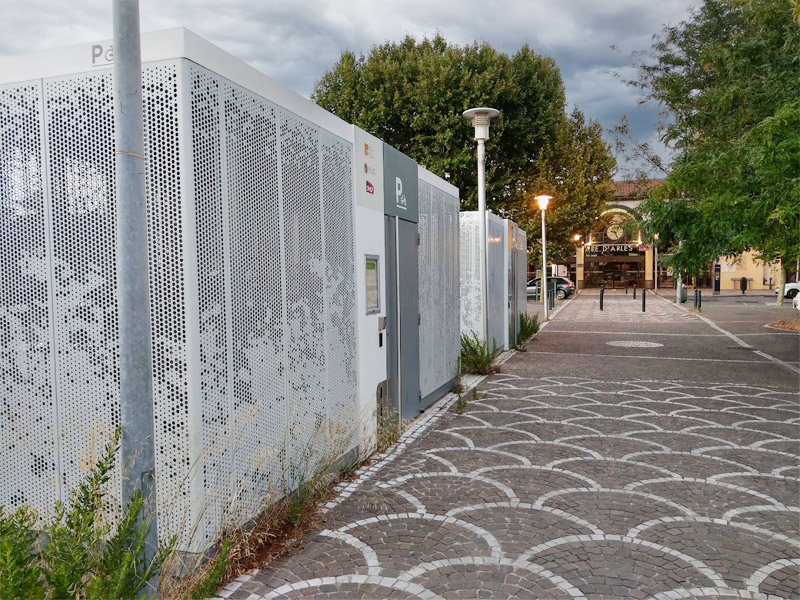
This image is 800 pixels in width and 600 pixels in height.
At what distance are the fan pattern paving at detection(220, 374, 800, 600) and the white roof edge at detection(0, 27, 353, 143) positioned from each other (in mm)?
2913

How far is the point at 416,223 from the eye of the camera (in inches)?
283

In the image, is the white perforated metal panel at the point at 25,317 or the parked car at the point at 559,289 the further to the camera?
the parked car at the point at 559,289

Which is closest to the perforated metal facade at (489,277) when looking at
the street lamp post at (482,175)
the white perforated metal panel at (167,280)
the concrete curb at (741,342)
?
the street lamp post at (482,175)

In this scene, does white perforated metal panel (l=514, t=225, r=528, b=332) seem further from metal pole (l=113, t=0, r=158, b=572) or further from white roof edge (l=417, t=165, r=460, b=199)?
metal pole (l=113, t=0, r=158, b=572)

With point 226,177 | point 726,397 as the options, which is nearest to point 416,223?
point 226,177

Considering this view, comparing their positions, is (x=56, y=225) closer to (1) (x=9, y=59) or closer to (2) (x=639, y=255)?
(1) (x=9, y=59)

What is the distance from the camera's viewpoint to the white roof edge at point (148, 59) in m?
3.32

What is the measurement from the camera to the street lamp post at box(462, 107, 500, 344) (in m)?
9.88

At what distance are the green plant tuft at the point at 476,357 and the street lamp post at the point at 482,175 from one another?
0.29 meters

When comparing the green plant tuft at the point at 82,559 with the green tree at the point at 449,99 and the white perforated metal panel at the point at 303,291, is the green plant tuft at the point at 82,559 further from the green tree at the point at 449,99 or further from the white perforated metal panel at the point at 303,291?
the green tree at the point at 449,99

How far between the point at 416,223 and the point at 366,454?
2.82 meters

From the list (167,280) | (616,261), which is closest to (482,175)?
(167,280)

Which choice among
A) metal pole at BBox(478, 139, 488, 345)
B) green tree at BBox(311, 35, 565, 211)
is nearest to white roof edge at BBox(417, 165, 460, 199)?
metal pole at BBox(478, 139, 488, 345)

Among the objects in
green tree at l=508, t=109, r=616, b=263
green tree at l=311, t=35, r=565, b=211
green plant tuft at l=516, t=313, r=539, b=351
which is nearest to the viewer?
green plant tuft at l=516, t=313, r=539, b=351
